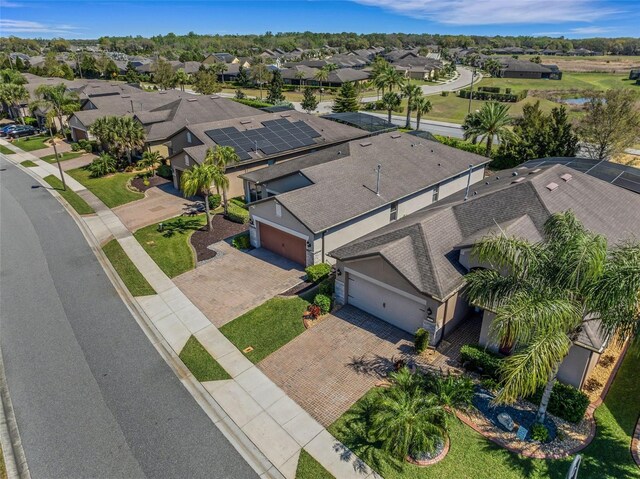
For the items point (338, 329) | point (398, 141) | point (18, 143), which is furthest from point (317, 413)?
point (18, 143)

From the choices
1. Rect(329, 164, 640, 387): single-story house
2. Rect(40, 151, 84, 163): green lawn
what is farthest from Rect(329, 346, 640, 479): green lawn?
Rect(40, 151, 84, 163): green lawn


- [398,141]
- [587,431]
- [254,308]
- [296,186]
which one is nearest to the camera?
[587,431]

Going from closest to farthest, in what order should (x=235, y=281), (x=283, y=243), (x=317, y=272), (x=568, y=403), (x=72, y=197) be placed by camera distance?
1. (x=568, y=403)
2. (x=317, y=272)
3. (x=235, y=281)
4. (x=283, y=243)
5. (x=72, y=197)

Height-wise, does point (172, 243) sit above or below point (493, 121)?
below

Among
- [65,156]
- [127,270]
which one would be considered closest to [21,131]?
[65,156]

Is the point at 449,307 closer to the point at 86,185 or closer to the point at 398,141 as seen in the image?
the point at 398,141

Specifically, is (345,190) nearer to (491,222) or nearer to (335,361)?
(491,222)
